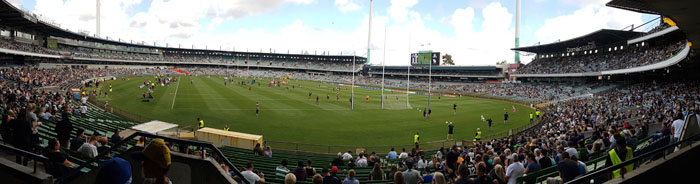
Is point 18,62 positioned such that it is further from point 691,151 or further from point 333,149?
point 691,151

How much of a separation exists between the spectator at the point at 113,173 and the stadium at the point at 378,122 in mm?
13

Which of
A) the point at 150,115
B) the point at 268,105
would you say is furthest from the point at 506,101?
the point at 150,115

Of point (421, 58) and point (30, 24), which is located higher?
point (30, 24)

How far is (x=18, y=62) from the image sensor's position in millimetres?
51656

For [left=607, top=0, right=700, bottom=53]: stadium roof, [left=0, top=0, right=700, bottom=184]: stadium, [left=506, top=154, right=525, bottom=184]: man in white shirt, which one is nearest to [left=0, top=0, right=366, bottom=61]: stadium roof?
[left=0, top=0, right=700, bottom=184]: stadium

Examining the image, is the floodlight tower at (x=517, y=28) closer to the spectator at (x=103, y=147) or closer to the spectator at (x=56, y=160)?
the spectator at (x=103, y=147)

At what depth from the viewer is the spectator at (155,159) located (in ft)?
11.1

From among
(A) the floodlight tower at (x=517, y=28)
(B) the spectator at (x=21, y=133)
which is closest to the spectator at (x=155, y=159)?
(B) the spectator at (x=21, y=133)

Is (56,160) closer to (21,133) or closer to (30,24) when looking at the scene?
(21,133)

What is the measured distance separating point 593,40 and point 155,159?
69024mm

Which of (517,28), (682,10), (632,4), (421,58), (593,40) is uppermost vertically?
(517,28)

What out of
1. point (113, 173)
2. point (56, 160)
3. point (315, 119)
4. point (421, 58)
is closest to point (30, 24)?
point (315, 119)

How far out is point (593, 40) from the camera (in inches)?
2244

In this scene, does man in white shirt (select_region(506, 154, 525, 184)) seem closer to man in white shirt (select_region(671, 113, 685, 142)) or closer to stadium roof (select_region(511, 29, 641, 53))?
man in white shirt (select_region(671, 113, 685, 142))
